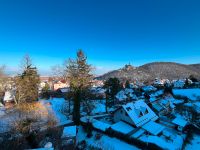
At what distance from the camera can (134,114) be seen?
104 feet

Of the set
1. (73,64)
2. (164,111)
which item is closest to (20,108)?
(73,64)

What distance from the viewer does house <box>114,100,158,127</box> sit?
30502 millimetres

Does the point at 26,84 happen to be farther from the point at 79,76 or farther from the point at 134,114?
the point at 134,114

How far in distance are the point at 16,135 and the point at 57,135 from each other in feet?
13.0

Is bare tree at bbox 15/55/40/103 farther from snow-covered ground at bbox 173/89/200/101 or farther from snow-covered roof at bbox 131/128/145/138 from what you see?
snow-covered ground at bbox 173/89/200/101

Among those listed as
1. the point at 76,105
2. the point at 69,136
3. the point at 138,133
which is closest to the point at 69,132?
the point at 69,136

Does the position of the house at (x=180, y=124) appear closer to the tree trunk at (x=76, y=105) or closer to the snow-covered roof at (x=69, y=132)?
the tree trunk at (x=76, y=105)

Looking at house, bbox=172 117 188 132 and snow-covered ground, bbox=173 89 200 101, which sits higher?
snow-covered ground, bbox=173 89 200 101

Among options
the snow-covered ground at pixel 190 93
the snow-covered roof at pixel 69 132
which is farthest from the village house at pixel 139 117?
the snow-covered ground at pixel 190 93

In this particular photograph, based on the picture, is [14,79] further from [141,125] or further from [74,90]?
[141,125]

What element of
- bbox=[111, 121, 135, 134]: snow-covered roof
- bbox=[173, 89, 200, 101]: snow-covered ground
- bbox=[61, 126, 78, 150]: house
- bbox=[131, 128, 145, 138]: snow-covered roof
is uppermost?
bbox=[173, 89, 200, 101]: snow-covered ground

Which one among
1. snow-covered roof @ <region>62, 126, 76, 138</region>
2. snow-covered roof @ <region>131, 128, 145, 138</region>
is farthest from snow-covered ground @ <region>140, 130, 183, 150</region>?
snow-covered roof @ <region>62, 126, 76, 138</region>

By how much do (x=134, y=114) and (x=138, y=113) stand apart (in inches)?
52.8

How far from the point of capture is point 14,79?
3334cm
